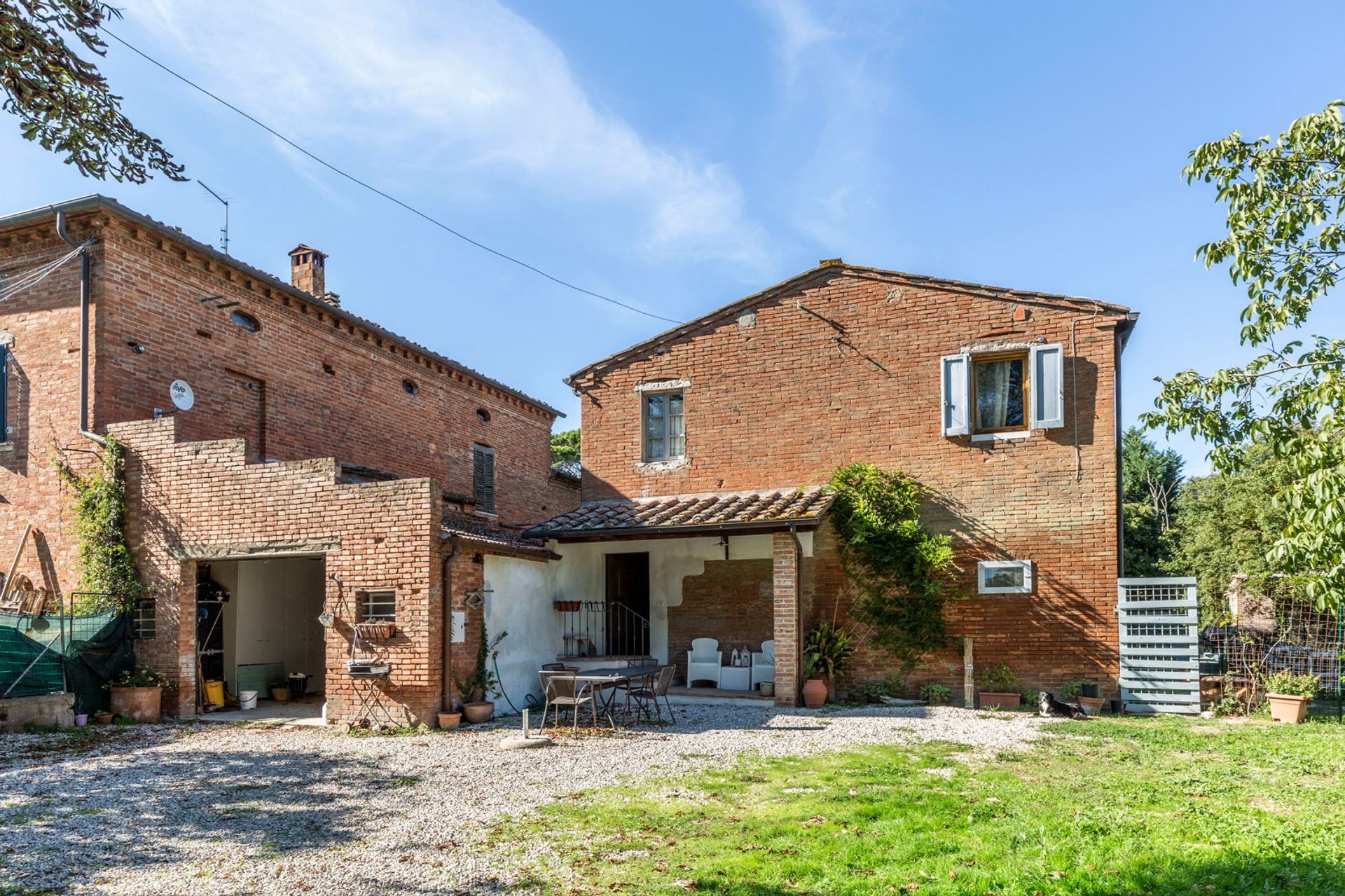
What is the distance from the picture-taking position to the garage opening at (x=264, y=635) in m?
13.5

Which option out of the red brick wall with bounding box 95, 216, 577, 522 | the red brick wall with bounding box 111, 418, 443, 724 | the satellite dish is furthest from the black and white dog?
the satellite dish

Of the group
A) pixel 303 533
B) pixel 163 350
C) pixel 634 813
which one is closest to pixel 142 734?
pixel 303 533

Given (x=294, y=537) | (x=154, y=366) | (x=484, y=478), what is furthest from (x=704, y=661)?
(x=154, y=366)

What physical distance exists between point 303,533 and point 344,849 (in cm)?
652

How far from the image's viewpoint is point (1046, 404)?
1301 centimetres

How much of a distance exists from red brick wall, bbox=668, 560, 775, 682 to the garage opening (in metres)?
5.69

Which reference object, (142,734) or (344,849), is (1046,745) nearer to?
(344,849)

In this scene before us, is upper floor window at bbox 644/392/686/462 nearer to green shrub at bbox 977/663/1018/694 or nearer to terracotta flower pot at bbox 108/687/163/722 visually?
green shrub at bbox 977/663/1018/694

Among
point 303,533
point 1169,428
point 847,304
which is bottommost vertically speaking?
point 303,533

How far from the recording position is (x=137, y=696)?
11.9 meters

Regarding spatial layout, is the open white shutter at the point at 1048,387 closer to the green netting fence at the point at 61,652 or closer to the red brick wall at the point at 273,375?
the red brick wall at the point at 273,375

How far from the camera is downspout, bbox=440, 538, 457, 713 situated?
11188 mm

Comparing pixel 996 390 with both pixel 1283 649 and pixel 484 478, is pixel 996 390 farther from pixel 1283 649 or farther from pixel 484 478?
pixel 484 478

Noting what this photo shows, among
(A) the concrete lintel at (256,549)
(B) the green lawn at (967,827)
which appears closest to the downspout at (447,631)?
(A) the concrete lintel at (256,549)
